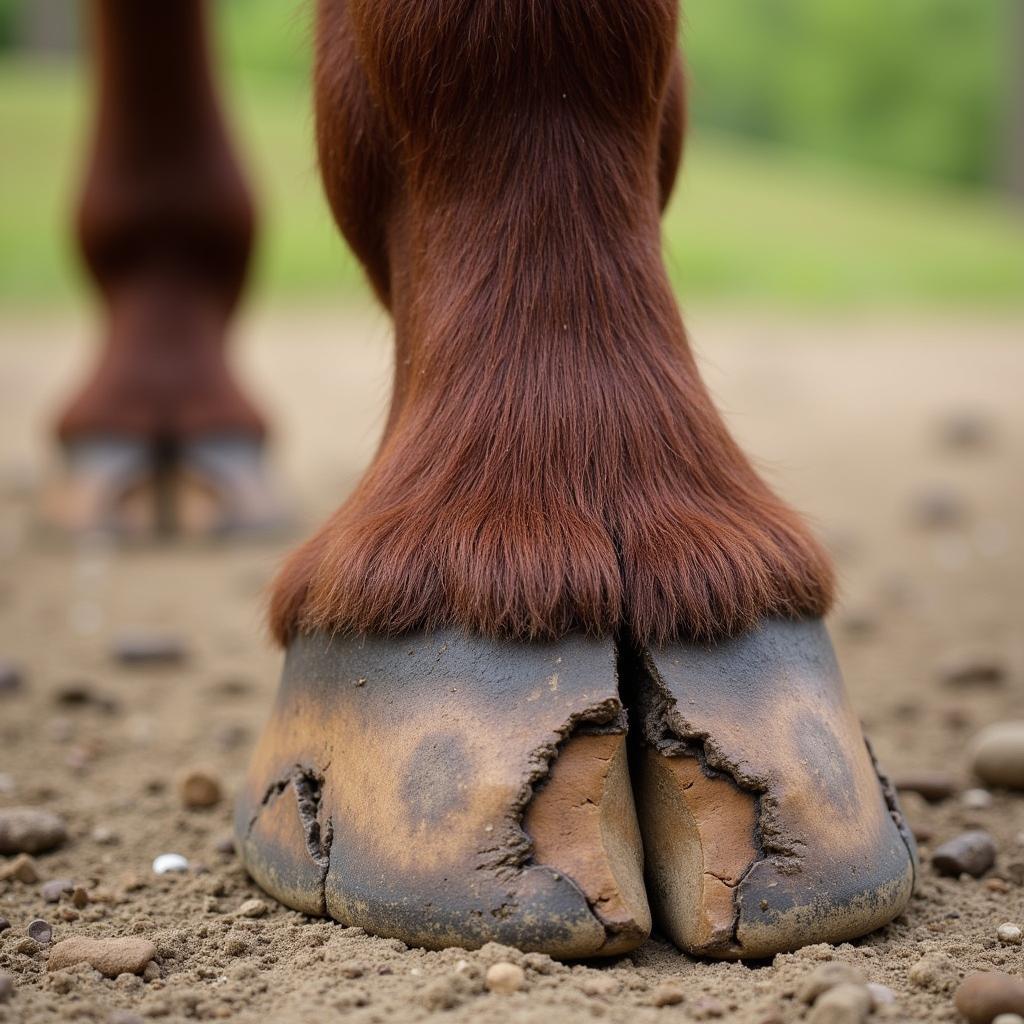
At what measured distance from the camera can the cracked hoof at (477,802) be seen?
1.14 meters

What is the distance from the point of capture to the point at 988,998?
1.05m

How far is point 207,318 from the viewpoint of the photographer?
3230mm

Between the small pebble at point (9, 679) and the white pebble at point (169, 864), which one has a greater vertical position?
the white pebble at point (169, 864)

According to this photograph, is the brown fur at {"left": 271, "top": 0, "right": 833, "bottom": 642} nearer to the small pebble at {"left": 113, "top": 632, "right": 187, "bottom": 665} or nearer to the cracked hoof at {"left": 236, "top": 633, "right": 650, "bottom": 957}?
the cracked hoof at {"left": 236, "top": 633, "right": 650, "bottom": 957}

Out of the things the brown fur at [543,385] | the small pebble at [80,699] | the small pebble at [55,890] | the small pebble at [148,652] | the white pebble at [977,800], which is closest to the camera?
the brown fur at [543,385]

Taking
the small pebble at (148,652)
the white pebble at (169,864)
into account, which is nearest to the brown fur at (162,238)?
the small pebble at (148,652)

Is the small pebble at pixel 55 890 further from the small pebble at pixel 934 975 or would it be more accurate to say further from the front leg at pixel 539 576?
the small pebble at pixel 934 975

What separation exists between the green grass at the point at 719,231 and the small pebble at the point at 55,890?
20.5 feet

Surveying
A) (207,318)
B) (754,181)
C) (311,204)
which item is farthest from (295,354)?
(754,181)

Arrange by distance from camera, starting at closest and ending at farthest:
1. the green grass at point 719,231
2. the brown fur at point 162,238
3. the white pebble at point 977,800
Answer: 1. the white pebble at point 977,800
2. the brown fur at point 162,238
3. the green grass at point 719,231

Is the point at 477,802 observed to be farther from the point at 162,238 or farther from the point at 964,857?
the point at 162,238

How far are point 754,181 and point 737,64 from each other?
470 inches

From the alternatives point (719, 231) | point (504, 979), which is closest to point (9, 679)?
point (504, 979)

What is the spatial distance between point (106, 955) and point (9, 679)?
106 centimetres
